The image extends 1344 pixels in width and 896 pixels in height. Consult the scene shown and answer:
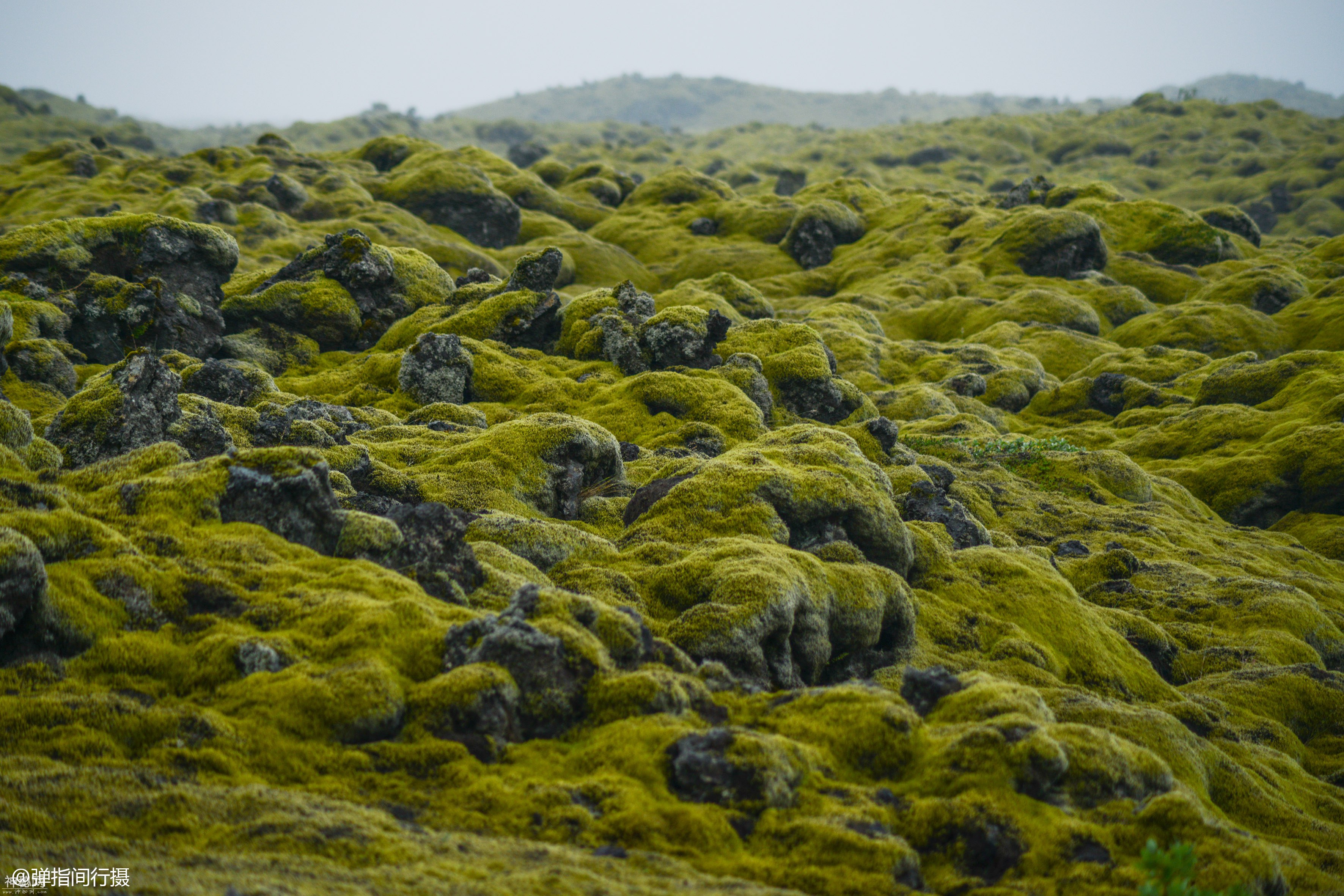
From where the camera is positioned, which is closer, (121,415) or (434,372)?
(121,415)

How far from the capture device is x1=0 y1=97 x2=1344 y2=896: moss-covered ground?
8.80 meters

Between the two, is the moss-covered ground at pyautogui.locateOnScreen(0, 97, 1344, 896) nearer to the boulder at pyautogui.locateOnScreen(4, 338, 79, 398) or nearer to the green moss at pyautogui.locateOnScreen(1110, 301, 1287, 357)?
the boulder at pyautogui.locateOnScreen(4, 338, 79, 398)

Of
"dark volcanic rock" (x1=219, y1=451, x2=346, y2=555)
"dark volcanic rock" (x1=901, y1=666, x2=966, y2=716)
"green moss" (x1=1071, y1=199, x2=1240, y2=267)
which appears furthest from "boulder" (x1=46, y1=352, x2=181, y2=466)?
"green moss" (x1=1071, y1=199, x2=1240, y2=267)

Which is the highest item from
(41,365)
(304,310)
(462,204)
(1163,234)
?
(462,204)

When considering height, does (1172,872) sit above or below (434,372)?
below

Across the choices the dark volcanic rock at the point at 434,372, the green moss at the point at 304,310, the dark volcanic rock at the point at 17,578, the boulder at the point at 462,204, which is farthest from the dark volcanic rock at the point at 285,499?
the boulder at the point at 462,204

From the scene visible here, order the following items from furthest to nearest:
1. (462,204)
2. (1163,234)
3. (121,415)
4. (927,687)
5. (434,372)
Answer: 1. (1163,234)
2. (462,204)
3. (434,372)
4. (121,415)
5. (927,687)

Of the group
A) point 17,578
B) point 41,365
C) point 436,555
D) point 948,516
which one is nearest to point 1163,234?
point 948,516

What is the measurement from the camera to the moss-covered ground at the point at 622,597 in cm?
880

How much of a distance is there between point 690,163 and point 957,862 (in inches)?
6763

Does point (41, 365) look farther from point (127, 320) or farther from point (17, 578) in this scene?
point (17, 578)

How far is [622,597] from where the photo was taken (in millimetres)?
14766

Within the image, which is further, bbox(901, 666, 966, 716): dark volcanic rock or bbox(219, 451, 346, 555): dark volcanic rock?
bbox(219, 451, 346, 555): dark volcanic rock

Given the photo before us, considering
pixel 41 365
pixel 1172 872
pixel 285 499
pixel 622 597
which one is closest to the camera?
pixel 1172 872
